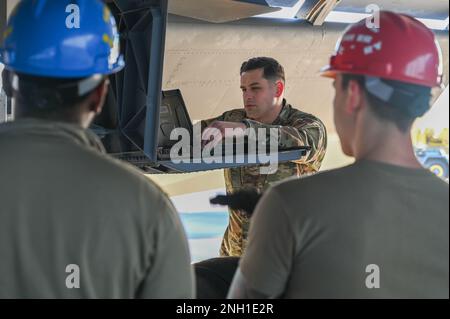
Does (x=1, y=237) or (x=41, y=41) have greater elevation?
(x=41, y=41)

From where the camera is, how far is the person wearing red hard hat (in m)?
1.90

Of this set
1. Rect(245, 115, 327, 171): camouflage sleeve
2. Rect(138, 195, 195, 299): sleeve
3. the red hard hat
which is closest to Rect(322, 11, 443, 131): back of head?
the red hard hat

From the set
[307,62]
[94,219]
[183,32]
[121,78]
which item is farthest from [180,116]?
[307,62]

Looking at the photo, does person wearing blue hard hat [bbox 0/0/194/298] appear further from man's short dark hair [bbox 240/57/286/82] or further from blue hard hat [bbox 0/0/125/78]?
man's short dark hair [bbox 240/57/286/82]

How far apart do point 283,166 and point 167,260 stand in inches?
121

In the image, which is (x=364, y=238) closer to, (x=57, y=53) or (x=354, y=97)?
(x=354, y=97)

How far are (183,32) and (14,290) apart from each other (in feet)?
17.0

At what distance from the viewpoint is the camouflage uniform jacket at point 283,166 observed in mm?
4508

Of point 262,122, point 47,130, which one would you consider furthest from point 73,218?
point 262,122

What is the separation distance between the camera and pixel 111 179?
1840mm

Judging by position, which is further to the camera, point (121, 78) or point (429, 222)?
point (121, 78)

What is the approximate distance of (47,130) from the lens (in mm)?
1875

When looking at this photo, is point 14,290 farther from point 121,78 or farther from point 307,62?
point 307,62

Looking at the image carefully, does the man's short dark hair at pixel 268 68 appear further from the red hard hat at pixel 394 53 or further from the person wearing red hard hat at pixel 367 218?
the person wearing red hard hat at pixel 367 218
